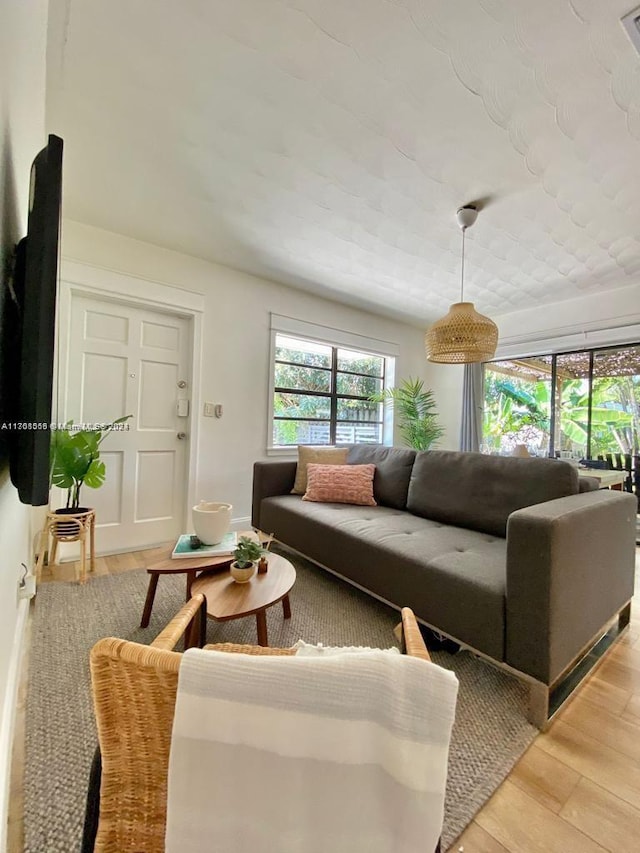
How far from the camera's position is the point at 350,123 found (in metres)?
1.64

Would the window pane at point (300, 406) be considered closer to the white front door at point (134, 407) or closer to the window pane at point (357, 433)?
the window pane at point (357, 433)

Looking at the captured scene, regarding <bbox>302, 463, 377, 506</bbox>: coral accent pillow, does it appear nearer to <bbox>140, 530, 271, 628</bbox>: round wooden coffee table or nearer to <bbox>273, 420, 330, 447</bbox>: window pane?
<bbox>273, 420, 330, 447</bbox>: window pane

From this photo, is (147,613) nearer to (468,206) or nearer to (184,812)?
(184,812)

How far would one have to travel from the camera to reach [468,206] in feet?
7.31

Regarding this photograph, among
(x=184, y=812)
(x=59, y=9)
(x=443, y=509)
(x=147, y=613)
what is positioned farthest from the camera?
(x=443, y=509)

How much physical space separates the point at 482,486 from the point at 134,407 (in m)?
2.50

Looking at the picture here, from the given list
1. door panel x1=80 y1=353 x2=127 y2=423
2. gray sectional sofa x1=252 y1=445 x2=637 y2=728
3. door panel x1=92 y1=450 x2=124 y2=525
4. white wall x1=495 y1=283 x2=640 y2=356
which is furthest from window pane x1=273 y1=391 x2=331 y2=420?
white wall x1=495 y1=283 x2=640 y2=356

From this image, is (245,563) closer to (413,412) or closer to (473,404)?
(413,412)

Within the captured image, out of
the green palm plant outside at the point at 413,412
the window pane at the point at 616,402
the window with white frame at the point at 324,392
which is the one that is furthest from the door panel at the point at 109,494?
the window pane at the point at 616,402

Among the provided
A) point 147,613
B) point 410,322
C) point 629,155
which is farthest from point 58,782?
point 410,322

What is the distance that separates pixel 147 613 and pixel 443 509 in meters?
1.68

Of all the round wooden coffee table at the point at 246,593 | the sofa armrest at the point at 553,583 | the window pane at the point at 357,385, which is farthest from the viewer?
the window pane at the point at 357,385

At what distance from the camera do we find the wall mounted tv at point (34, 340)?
68 cm

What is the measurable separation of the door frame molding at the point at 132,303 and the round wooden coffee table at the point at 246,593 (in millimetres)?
1433
